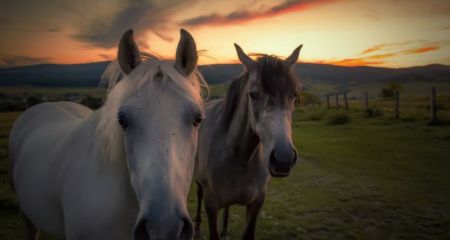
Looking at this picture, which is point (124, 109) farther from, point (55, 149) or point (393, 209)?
point (393, 209)

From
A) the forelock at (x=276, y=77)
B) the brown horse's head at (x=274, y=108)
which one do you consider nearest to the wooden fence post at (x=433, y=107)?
the brown horse's head at (x=274, y=108)

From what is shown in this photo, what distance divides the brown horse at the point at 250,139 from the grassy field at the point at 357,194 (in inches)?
61.5

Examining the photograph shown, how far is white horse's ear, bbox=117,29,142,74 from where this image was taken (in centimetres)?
174

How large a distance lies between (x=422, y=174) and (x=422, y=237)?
4215 millimetres

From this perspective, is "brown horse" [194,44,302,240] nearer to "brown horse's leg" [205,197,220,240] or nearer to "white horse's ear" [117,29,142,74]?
"brown horse's leg" [205,197,220,240]

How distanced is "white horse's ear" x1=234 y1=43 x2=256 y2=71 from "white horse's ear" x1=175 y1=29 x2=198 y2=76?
5.20ft

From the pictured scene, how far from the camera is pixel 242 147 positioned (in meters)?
3.51

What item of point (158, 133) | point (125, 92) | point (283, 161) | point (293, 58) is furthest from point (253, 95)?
point (158, 133)

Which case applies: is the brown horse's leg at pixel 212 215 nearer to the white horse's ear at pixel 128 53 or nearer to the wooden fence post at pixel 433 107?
the white horse's ear at pixel 128 53

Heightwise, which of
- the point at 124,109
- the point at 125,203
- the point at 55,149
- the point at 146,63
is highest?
the point at 146,63

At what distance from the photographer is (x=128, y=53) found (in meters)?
1.82

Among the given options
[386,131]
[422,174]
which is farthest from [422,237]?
[386,131]

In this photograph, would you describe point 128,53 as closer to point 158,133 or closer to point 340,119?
point 158,133

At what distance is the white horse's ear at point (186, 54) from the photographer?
1821mm
